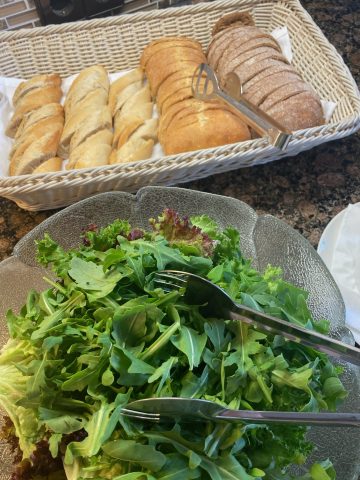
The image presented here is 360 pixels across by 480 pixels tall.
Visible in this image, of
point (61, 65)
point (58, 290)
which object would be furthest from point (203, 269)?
point (61, 65)

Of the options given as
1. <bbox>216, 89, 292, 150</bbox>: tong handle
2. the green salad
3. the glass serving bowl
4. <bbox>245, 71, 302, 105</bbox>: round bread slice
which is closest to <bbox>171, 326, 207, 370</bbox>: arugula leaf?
the green salad

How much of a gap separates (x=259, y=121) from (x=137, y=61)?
1.54 feet

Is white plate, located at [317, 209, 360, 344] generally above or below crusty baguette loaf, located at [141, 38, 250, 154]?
below

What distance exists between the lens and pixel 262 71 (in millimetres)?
1112

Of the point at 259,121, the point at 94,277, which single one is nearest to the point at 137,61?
the point at 259,121

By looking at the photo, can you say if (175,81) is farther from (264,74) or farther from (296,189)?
(296,189)

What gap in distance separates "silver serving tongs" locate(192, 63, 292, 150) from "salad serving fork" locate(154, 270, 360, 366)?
0.45m

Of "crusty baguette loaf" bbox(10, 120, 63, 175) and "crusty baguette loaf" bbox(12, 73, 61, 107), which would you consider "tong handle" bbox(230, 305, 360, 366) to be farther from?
"crusty baguette loaf" bbox(12, 73, 61, 107)

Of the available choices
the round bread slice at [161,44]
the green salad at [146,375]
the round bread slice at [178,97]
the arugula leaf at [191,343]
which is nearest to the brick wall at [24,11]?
the round bread slice at [161,44]

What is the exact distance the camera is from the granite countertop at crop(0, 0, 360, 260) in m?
0.95

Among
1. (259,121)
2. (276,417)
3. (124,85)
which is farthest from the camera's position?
(124,85)

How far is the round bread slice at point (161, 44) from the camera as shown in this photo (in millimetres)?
1182

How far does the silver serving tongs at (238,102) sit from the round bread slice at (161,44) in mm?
124

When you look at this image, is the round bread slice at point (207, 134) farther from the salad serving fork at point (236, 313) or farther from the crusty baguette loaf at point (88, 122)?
the salad serving fork at point (236, 313)
